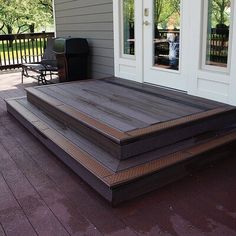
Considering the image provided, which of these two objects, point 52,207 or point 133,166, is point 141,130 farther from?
point 52,207

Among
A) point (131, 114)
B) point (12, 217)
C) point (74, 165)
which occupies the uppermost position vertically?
point (131, 114)

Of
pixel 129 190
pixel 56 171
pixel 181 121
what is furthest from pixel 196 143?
pixel 56 171

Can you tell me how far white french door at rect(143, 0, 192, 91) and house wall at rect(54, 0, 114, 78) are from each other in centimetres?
100

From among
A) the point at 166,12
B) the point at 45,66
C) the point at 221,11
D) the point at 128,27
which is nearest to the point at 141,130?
the point at 221,11

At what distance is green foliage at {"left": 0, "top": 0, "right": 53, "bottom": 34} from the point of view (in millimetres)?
17750

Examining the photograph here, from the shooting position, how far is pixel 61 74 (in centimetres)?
567

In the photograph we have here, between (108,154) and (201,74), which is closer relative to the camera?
(108,154)

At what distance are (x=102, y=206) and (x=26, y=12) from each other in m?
17.6

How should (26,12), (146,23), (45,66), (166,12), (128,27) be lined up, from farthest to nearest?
(26,12)
(45,66)
(128,27)
(146,23)
(166,12)

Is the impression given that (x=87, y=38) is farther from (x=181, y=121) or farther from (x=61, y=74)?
(x=181, y=121)

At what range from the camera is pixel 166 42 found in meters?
4.09

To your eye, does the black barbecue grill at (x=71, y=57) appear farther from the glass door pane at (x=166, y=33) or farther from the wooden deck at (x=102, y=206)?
the wooden deck at (x=102, y=206)

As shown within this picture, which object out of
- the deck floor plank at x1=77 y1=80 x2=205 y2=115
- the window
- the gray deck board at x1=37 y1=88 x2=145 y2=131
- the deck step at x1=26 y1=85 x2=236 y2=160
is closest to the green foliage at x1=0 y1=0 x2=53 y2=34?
the window

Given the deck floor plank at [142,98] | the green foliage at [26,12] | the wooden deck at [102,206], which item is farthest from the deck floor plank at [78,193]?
the green foliage at [26,12]
